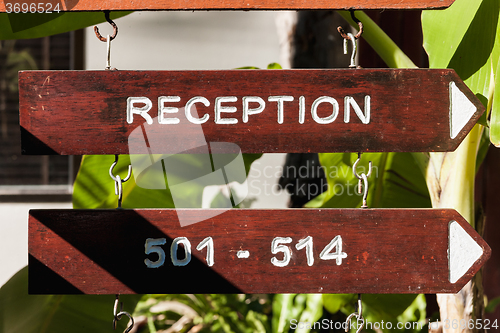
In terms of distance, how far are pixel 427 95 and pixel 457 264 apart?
236 mm

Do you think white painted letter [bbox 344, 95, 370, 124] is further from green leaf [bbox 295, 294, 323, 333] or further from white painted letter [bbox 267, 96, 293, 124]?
green leaf [bbox 295, 294, 323, 333]

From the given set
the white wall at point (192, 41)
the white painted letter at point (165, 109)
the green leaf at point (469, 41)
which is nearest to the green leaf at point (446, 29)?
the green leaf at point (469, 41)

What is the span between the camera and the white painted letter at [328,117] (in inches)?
18.8

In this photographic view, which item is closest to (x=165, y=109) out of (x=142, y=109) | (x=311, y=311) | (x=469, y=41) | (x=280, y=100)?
(x=142, y=109)

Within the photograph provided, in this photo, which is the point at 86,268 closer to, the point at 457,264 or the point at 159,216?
the point at 159,216

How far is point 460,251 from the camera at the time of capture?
48 cm

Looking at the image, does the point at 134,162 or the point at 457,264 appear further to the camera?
the point at 134,162

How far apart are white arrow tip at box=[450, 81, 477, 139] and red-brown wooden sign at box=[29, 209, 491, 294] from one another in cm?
12

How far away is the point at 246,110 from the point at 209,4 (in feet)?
0.51

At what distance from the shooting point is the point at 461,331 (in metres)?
0.67

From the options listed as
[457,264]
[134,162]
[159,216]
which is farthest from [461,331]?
[134,162]

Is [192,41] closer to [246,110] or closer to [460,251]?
[246,110]

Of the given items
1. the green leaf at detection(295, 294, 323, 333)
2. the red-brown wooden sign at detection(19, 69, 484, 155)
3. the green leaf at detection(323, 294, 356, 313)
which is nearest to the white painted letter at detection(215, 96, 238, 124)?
the red-brown wooden sign at detection(19, 69, 484, 155)

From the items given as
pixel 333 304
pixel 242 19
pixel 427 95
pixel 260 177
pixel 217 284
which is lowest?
pixel 333 304
